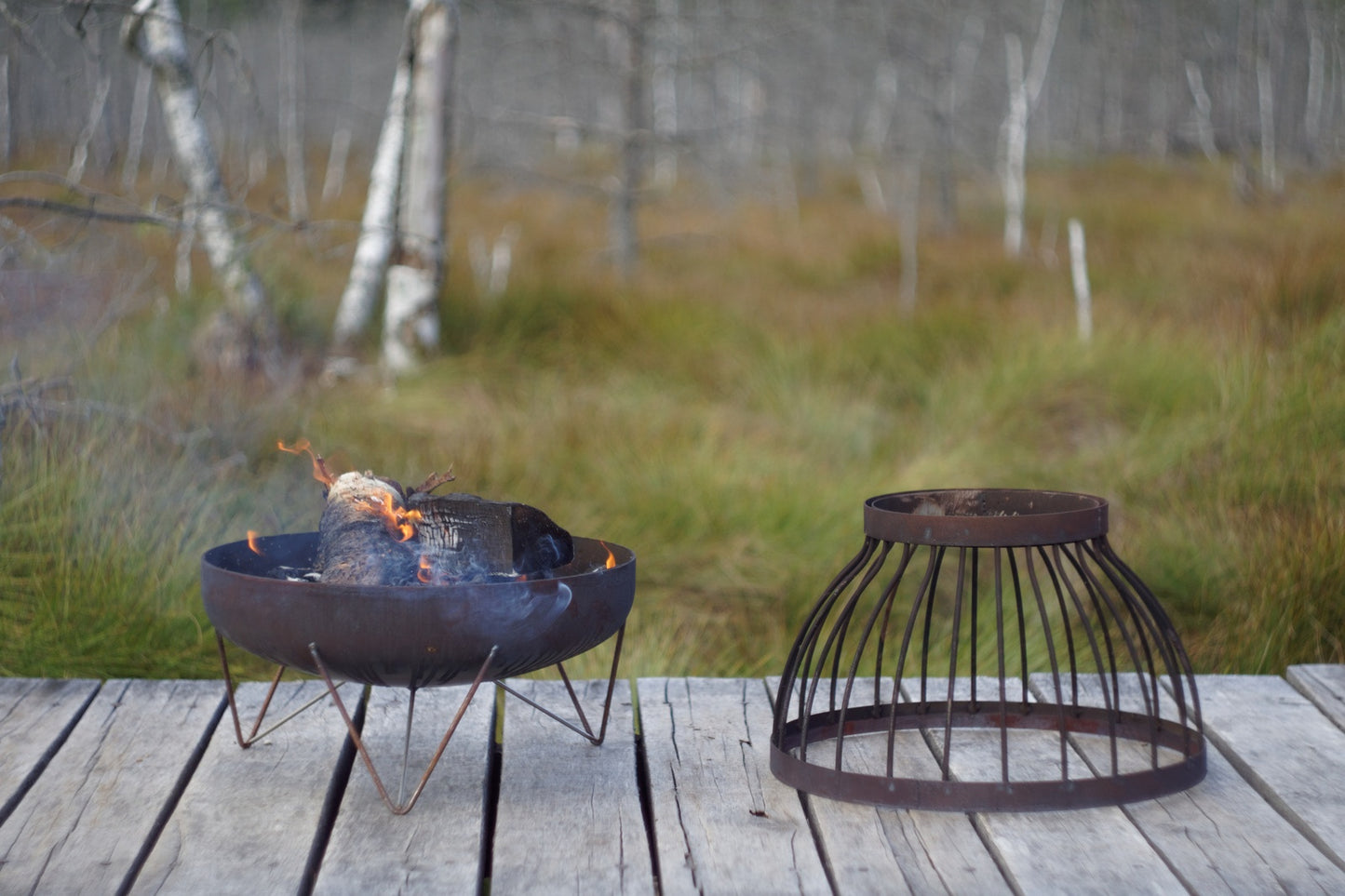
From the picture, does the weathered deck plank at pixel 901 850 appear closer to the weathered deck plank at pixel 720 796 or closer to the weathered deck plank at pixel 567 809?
the weathered deck plank at pixel 720 796

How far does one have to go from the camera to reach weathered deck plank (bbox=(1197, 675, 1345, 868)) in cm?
205

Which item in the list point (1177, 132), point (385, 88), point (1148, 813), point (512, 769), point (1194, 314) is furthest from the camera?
point (385, 88)

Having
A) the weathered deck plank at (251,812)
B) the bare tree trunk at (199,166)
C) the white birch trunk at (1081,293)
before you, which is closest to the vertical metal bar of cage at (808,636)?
the weathered deck plank at (251,812)

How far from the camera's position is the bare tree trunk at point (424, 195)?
5.80 m

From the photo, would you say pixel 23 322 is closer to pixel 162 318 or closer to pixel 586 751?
pixel 162 318

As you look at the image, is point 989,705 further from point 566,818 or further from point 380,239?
point 380,239

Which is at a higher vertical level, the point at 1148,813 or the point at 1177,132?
the point at 1177,132

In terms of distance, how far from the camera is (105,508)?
3236 millimetres

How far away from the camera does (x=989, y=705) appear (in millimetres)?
2568

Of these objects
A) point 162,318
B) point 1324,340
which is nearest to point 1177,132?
point 1324,340

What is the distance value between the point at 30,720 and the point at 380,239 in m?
3.97

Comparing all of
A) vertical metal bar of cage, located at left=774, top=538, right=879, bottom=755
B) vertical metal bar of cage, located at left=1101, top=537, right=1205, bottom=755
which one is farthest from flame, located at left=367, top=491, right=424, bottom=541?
vertical metal bar of cage, located at left=1101, top=537, right=1205, bottom=755

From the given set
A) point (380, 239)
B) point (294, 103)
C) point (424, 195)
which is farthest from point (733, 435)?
point (294, 103)

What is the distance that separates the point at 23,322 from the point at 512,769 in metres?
3.20
